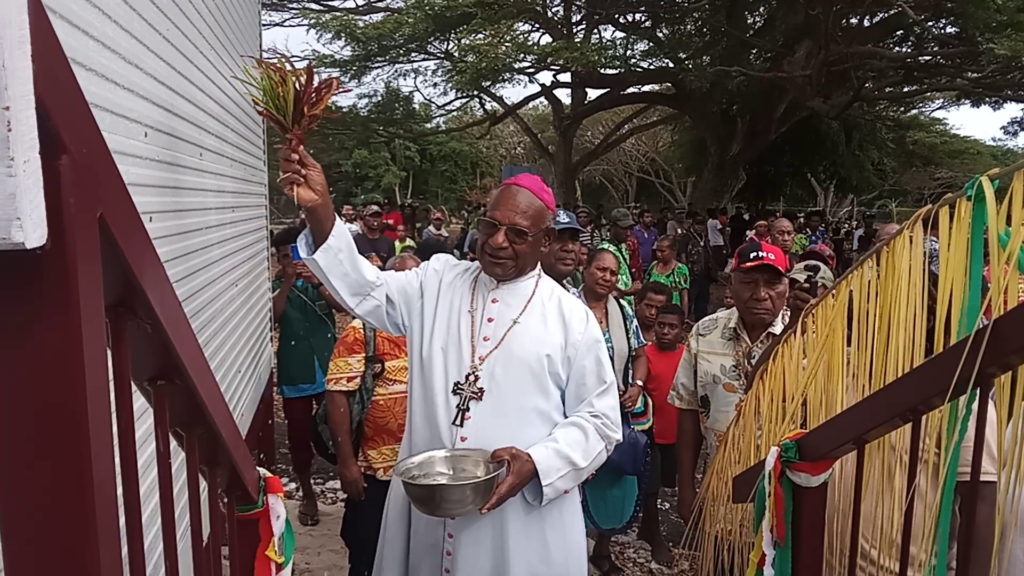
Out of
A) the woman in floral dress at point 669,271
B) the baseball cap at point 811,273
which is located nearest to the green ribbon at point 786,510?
the baseball cap at point 811,273

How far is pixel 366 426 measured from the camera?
3.30m

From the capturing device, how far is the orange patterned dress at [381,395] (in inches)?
129

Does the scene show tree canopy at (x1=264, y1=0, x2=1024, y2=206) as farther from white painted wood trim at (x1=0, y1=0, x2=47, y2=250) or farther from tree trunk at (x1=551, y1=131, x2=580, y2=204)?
white painted wood trim at (x1=0, y1=0, x2=47, y2=250)

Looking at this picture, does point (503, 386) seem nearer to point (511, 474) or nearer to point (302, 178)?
point (511, 474)

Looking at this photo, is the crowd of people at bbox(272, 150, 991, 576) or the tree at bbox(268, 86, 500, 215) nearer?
the crowd of people at bbox(272, 150, 991, 576)

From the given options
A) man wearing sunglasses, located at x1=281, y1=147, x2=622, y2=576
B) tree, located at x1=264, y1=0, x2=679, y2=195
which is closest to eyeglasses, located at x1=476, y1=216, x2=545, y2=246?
man wearing sunglasses, located at x1=281, y1=147, x2=622, y2=576

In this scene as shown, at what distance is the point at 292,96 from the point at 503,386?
106 cm

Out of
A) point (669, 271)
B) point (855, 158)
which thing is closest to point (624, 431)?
point (669, 271)

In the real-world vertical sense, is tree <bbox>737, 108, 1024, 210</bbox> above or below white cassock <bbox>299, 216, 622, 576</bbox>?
above

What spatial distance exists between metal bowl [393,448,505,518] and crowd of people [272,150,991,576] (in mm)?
70

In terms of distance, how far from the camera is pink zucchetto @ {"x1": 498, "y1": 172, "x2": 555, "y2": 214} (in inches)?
94.3

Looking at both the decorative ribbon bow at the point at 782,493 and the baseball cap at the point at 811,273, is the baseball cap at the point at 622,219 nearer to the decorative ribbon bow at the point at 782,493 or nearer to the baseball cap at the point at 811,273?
the baseball cap at the point at 811,273

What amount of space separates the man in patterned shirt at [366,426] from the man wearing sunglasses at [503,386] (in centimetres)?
79

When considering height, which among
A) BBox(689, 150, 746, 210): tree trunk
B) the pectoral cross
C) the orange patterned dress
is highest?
BBox(689, 150, 746, 210): tree trunk
